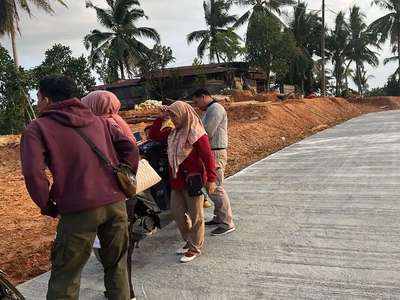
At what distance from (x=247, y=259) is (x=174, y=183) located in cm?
100

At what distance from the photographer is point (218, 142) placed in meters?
4.57

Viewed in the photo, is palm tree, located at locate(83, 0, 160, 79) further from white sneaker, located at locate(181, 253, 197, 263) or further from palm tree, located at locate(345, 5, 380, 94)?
white sneaker, located at locate(181, 253, 197, 263)

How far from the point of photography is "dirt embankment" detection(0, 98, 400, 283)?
4.51 m

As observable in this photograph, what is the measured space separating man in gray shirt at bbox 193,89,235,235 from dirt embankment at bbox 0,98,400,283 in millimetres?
1931

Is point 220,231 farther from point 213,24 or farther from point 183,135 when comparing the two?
point 213,24

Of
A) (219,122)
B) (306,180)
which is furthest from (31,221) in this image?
(306,180)

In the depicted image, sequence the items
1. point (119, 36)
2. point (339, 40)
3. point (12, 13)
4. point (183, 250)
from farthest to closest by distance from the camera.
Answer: point (339, 40), point (119, 36), point (12, 13), point (183, 250)

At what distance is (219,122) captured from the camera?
4.53 m

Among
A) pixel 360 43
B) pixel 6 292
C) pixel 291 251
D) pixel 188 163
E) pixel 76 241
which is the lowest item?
pixel 291 251

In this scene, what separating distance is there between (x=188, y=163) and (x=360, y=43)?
3836 cm

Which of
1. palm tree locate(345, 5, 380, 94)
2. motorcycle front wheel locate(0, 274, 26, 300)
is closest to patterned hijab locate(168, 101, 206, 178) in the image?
motorcycle front wheel locate(0, 274, 26, 300)

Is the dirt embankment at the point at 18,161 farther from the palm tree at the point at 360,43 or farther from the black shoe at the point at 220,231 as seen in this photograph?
the palm tree at the point at 360,43

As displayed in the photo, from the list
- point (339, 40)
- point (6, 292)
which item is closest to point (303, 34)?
point (339, 40)

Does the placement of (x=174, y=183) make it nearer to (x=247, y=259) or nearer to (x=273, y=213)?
(x=247, y=259)
